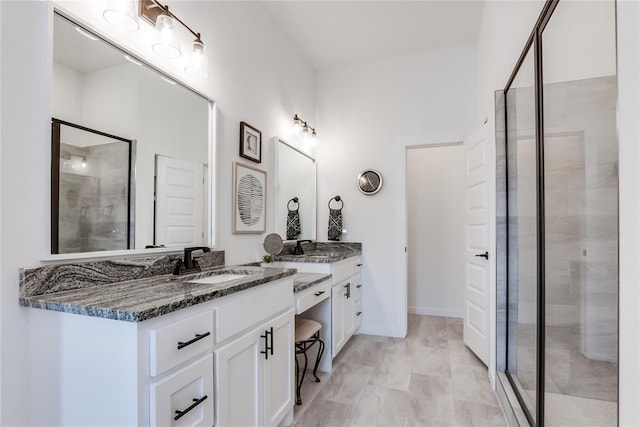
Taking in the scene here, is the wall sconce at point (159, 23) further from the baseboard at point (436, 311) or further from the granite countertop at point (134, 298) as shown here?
the baseboard at point (436, 311)

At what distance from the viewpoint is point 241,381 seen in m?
1.46

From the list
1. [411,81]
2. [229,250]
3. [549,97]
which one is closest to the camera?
[549,97]

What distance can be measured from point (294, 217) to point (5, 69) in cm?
233

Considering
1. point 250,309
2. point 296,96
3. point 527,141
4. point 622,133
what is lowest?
point 250,309

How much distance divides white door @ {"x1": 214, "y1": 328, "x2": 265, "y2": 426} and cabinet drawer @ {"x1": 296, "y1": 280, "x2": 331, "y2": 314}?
54cm

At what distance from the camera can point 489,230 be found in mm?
2562

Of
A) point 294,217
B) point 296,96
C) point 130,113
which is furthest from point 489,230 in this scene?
point 130,113

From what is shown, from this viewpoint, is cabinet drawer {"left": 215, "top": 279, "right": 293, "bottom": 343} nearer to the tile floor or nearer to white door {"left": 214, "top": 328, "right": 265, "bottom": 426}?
white door {"left": 214, "top": 328, "right": 265, "bottom": 426}

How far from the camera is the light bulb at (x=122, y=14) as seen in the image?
140 cm

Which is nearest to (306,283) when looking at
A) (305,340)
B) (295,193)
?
(305,340)

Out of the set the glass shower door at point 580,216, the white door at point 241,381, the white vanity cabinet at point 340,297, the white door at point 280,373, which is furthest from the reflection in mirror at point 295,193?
the glass shower door at point 580,216

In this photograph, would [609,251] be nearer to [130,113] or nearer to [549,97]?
[549,97]

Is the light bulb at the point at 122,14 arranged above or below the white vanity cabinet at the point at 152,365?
above

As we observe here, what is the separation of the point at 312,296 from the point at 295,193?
4.03ft
